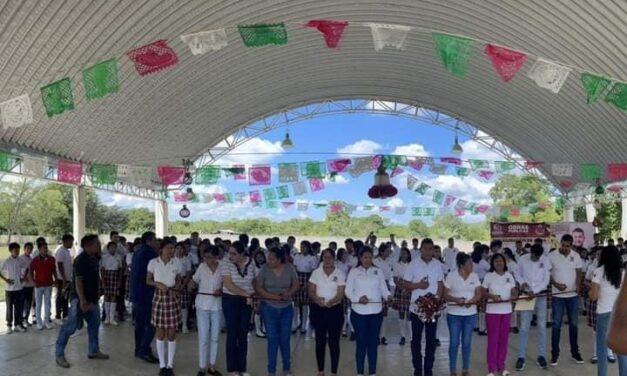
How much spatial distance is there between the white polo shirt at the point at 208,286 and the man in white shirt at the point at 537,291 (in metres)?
3.71

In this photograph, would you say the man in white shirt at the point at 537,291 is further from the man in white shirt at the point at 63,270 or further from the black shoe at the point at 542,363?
the man in white shirt at the point at 63,270

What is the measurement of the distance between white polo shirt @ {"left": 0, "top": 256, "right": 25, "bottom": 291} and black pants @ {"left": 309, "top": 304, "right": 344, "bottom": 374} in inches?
230

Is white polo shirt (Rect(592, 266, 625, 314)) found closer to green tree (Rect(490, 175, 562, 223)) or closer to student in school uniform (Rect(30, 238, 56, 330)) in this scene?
student in school uniform (Rect(30, 238, 56, 330))

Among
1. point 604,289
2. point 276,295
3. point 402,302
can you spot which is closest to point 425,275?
point 276,295

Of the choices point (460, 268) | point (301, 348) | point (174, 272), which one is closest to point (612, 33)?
point (460, 268)

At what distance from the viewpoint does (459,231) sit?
2057 inches

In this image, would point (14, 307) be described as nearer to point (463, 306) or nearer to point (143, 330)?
point (143, 330)

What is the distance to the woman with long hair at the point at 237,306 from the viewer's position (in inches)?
261

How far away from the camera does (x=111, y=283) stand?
10625mm


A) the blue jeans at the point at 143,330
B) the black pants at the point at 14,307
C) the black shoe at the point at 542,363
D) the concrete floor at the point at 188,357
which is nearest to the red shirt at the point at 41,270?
the black pants at the point at 14,307

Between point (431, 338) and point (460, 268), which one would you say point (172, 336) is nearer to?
point (431, 338)

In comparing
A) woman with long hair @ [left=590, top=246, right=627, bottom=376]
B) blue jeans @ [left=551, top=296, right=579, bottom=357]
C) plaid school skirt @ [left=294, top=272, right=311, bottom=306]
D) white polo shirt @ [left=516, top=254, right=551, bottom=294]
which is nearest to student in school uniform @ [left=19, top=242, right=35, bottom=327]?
plaid school skirt @ [left=294, top=272, right=311, bottom=306]

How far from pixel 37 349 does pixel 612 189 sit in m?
21.2

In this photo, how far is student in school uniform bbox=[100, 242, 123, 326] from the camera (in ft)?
34.9
